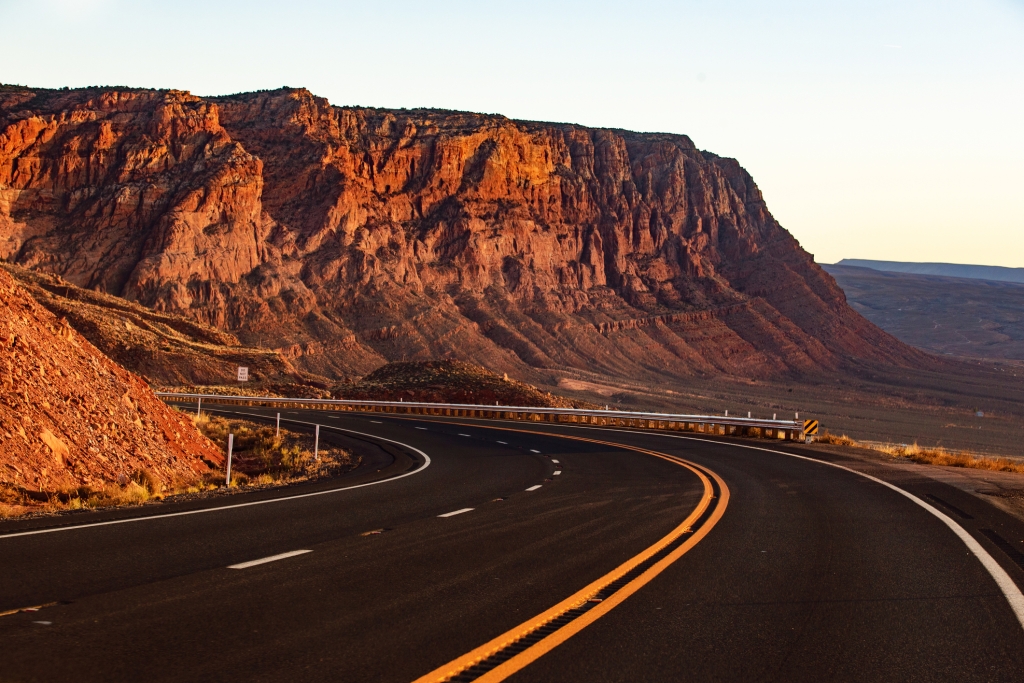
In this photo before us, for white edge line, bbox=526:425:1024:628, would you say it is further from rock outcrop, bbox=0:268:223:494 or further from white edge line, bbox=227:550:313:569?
rock outcrop, bbox=0:268:223:494

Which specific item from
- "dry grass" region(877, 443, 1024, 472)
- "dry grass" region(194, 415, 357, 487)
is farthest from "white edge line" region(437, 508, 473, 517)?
"dry grass" region(877, 443, 1024, 472)

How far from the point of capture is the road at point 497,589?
19.0 feet

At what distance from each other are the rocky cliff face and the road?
75883 millimetres

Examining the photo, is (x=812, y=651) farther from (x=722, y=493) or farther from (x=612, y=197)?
(x=612, y=197)

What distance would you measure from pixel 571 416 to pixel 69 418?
1283 inches

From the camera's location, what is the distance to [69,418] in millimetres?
16516

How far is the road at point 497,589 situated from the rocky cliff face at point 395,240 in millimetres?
75883

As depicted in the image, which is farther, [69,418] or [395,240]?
[395,240]

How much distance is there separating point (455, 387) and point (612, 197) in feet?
222

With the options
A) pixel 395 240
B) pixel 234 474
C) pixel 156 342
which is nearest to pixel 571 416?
pixel 234 474

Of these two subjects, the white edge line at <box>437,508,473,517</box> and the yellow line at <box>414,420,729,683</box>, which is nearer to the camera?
the yellow line at <box>414,420,729,683</box>

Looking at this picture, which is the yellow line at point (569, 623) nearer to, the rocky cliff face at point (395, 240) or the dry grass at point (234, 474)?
the dry grass at point (234, 474)

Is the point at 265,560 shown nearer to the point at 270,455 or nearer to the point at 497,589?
the point at 497,589

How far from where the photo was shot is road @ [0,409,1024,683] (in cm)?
580
